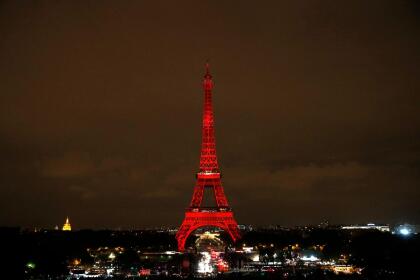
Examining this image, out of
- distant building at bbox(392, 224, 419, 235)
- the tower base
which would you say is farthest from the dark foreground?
distant building at bbox(392, 224, 419, 235)

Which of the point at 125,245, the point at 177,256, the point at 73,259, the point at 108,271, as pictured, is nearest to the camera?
the point at 108,271

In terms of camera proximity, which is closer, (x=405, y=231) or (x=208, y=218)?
(x=208, y=218)

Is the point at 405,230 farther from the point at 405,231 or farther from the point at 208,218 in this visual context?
the point at 208,218

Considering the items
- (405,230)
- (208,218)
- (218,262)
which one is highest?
(405,230)

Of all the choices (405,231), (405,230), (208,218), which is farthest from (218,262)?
(405,230)

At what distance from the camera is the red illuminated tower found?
6322 cm

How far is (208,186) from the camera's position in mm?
65312

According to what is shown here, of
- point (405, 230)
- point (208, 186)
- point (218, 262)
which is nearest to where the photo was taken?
point (218, 262)

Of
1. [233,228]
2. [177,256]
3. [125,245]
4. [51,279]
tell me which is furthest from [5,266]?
[125,245]

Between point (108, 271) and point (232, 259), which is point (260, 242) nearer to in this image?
point (232, 259)

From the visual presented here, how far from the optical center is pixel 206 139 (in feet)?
209

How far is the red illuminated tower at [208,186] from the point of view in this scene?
6322cm

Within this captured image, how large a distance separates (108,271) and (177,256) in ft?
35.1

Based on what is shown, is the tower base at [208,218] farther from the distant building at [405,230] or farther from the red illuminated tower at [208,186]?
the distant building at [405,230]
